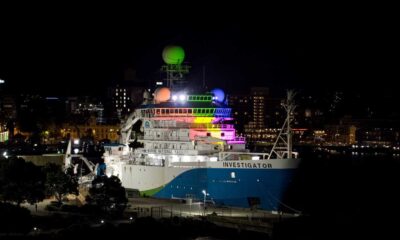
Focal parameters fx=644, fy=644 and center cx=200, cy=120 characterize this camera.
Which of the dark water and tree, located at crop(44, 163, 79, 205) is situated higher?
tree, located at crop(44, 163, 79, 205)

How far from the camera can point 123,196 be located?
31438 mm

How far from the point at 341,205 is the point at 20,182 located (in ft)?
75.7

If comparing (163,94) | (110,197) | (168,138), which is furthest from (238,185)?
(163,94)

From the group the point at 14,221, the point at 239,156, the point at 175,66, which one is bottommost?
the point at 14,221

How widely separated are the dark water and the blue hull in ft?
2.22

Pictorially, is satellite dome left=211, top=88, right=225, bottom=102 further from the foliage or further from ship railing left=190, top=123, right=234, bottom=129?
the foliage

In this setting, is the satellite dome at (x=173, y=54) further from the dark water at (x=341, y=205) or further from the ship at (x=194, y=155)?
the dark water at (x=341, y=205)

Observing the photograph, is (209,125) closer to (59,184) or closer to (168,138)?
(168,138)

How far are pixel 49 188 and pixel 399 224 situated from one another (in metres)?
19.7

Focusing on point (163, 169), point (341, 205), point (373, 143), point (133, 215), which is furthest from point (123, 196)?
point (373, 143)

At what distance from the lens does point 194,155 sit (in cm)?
3447

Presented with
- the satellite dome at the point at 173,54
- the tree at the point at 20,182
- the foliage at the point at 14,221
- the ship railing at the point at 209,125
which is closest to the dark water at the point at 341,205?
the ship railing at the point at 209,125

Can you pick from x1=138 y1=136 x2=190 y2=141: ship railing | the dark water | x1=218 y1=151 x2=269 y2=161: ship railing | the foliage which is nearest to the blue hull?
the dark water

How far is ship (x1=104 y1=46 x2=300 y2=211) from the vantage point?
31.4m
